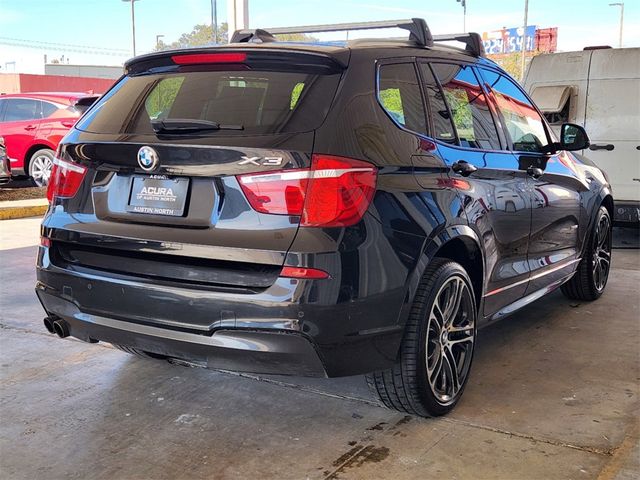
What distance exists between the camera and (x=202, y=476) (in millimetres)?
2807

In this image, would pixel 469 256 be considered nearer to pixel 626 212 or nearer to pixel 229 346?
pixel 229 346

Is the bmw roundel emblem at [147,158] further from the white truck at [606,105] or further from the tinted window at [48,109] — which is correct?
the tinted window at [48,109]

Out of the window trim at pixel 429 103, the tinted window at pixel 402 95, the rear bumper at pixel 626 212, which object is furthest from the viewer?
the rear bumper at pixel 626 212

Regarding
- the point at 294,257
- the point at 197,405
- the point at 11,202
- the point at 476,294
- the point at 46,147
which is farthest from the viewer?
the point at 46,147

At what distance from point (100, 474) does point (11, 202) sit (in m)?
9.22

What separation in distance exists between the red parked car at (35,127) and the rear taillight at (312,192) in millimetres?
10547

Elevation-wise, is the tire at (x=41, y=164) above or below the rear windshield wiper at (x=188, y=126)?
below

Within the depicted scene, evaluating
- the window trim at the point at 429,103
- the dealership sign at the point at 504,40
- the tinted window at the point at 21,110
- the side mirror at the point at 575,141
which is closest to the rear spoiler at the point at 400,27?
the window trim at the point at 429,103

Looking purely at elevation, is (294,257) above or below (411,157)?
below

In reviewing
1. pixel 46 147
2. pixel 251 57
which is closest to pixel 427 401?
pixel 251 57

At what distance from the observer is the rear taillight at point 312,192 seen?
269 cm

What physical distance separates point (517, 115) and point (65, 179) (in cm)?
264

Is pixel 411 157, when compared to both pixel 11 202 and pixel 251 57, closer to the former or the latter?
pixel 251 57

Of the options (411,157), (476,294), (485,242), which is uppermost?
(411,157)
